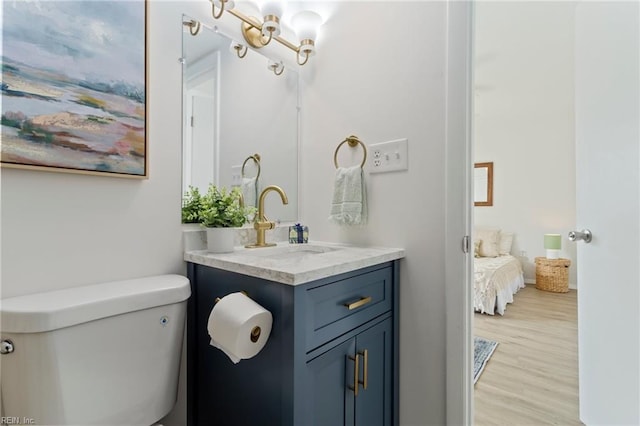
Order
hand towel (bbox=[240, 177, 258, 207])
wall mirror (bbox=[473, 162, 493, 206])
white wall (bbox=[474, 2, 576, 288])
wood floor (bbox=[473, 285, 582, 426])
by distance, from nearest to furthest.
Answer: hand towel (bbox=[240, 177, 258, 207]), wood floor (bbox=[473, 285, 582, 426]), white wall (bbox=[474, 2, 576, 288]), wall mirror (bbox=[473, 162, 493, 206])

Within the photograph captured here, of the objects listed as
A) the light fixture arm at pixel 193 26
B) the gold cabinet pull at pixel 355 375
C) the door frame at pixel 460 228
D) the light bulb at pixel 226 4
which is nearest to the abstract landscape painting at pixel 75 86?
the light fixture arm at pixel 193 26

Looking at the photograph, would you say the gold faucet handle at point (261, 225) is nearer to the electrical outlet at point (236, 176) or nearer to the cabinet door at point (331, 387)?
the electrical outlet at point (236, 176)

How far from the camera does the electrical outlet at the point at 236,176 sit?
4.55ft

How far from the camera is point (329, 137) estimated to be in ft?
4.95

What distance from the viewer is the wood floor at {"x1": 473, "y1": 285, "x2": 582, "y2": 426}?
1.54 metres

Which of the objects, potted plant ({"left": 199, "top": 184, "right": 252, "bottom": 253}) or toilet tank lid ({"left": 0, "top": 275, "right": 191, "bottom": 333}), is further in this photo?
potted plant ({"left": 199, "top": 184, "right": 252, "bottom": 253})

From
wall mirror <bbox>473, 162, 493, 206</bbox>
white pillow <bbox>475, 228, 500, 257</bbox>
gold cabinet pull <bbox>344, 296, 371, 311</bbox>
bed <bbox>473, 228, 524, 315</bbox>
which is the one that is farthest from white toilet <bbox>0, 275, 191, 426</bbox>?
wall mirror <bbox>473, 162, 493, 206</bbox>

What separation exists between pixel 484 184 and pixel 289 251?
430 cm

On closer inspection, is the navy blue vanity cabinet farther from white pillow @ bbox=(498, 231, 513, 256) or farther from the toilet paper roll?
white pillow @ bbox=(498, 231, 513, 256)

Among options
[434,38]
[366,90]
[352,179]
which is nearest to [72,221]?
[352,179]

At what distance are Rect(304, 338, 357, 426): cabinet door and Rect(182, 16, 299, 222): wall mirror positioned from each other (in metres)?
0.80

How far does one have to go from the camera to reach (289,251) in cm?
140

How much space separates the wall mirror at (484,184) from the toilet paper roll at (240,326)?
4709mm

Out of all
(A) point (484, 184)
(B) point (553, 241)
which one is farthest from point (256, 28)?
(A) point (484, 184)
